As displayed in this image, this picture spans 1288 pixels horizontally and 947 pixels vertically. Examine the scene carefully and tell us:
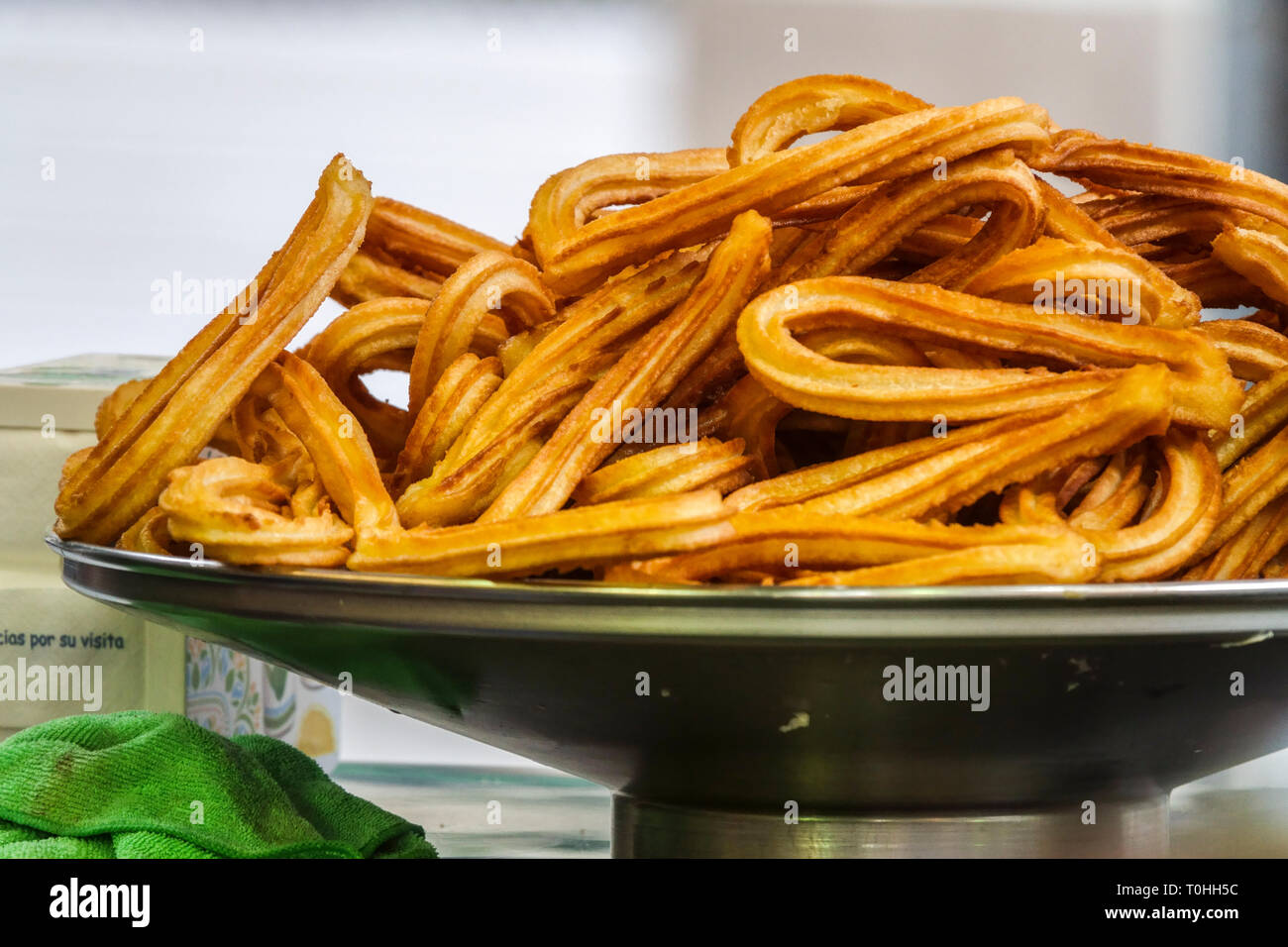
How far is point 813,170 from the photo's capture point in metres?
0.51

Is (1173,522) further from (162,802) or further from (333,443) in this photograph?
(162,802)

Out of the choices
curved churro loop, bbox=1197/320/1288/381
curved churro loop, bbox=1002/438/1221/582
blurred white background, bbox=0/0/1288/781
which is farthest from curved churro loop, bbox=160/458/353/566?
blurred white background, bbox=0/0/1288/781

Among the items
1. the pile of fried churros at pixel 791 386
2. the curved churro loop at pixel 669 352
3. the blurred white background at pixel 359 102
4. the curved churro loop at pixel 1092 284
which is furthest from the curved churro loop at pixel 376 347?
the blurred white background at pixel 359 102

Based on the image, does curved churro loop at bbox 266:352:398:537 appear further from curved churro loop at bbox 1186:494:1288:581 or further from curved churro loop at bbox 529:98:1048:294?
curved churro loop at bbox 1186:494:1288:581

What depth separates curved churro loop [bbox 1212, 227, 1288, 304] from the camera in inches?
21.4

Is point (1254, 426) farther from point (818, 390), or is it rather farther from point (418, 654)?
point (418, 654)

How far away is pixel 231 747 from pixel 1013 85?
1.32 metres

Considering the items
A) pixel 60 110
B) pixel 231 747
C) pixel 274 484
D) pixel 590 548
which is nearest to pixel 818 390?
pixel 590 548

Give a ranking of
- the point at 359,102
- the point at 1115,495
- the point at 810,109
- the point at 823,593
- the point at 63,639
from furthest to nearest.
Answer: the point at 359,102
the point at 63,639
the point at 810,109
the point at 1115,495
the point at 823,593

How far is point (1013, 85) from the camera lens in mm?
1625

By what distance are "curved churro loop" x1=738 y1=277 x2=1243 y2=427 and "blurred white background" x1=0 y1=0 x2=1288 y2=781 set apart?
2.94 feet

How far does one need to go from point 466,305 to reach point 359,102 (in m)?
1.00

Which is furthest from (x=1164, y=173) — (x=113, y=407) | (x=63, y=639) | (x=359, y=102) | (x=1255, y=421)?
(x=359, y=102)

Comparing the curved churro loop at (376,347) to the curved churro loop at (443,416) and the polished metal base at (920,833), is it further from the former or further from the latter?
the polished metal base at (920,833)
